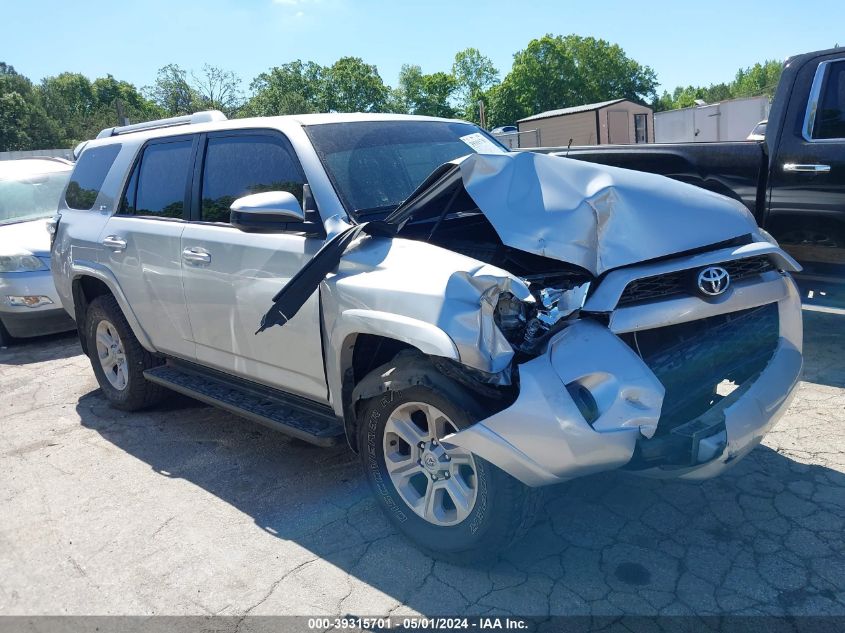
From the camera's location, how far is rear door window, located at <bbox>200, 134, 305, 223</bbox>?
146 inches

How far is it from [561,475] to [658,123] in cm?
3505

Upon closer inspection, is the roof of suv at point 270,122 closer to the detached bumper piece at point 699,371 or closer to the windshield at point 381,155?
the windshield at point 381,155

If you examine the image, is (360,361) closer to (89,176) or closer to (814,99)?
(89,176)

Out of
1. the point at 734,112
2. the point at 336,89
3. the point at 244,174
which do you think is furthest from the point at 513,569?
the point at 336,89

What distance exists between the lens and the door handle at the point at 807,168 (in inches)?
194

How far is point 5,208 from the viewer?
28.5ft

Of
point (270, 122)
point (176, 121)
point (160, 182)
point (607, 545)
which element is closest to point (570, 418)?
point (607, 545)

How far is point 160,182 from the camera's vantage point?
15.3ft

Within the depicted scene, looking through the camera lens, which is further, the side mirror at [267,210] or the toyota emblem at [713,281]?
the side mirror at [267,210]

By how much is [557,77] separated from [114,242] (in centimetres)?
7978

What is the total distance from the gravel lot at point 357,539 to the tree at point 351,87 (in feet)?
288

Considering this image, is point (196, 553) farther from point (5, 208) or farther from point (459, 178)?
point (5, 208)

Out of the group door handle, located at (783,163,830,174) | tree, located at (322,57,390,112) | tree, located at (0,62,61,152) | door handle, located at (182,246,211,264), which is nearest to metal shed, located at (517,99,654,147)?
door handle, located at (783,163,830,174)

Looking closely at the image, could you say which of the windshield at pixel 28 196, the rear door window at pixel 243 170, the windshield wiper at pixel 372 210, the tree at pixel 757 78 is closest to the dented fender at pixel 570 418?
the windshield wiper at pixel 372 210
